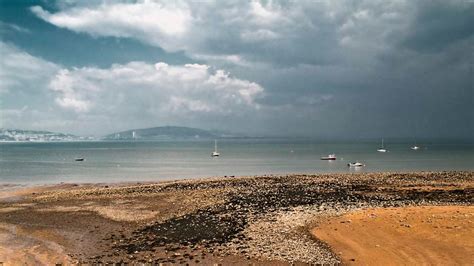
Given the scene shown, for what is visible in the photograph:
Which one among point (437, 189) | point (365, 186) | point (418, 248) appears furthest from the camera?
point (365, 186)

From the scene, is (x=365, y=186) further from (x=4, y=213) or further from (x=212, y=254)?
(x=4, y=213)

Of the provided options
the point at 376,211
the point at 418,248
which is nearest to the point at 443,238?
the point at 418,248

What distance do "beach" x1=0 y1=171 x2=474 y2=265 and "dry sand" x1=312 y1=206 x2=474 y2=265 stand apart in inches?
2.2

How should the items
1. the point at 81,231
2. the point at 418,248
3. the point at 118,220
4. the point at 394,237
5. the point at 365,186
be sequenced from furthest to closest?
the point at 365,186, the point at 118,220, the point at 81,231, the point at 394,237, the point at 418,248

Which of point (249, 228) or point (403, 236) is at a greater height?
point (403, 236)

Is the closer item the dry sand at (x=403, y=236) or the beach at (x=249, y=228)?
the dry sand at (x=403, y=236)

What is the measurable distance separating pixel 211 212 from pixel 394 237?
1496 centimetres

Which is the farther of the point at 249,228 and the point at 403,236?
the point at 249,228

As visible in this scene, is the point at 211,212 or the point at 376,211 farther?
the point at 211,212

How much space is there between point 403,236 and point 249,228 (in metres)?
9.81

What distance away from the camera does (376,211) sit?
97.1ft

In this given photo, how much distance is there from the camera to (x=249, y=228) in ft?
87.1

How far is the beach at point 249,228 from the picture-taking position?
69.9 feet

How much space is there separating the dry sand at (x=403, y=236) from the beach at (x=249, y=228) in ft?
0.19
